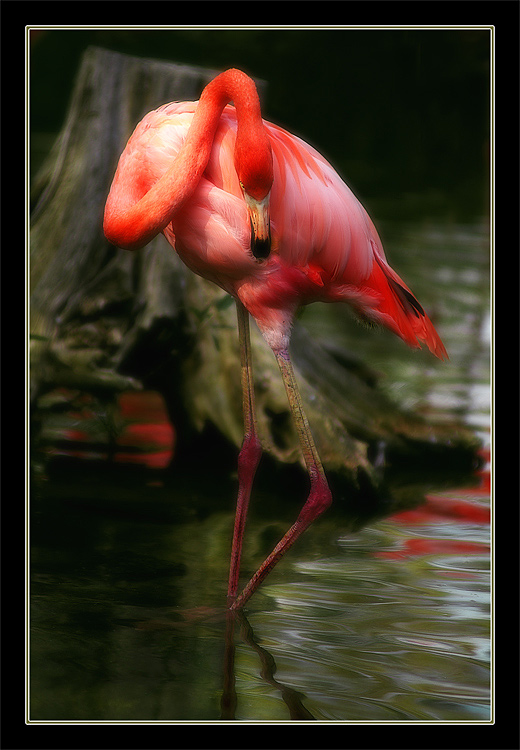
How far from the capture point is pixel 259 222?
94.3 inches

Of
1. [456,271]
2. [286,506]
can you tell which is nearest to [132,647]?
[286,506]

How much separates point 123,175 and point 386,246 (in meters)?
4.66

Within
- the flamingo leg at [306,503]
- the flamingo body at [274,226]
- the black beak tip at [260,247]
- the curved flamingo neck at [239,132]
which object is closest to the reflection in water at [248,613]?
the flamingo leg at [306,503]

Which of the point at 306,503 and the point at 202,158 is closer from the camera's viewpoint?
the point at 202,158

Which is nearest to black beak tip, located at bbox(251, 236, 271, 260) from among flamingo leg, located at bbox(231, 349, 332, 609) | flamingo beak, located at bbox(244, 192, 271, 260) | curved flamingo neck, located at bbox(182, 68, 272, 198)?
flamingo beak, located at bbox(244, 192, 271, 260)

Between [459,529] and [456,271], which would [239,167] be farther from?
[456,271]

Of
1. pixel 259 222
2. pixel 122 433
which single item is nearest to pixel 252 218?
pixel 259 222

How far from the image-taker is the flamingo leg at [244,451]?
9.29 feet

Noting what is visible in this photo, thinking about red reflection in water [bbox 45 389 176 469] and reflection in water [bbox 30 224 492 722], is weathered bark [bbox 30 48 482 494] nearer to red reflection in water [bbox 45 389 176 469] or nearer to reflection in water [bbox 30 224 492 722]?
red reflection in water [bbox 45 389 176 469]

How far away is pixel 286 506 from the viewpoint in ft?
12.3

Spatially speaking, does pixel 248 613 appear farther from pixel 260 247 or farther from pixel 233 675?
pixel 260 247

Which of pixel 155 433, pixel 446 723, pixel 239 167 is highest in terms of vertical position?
pixel 239 167

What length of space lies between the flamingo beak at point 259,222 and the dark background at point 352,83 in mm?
1010

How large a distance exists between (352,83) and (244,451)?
8.38ft
